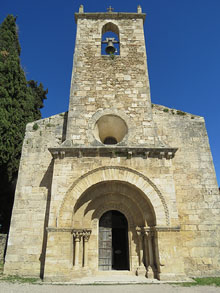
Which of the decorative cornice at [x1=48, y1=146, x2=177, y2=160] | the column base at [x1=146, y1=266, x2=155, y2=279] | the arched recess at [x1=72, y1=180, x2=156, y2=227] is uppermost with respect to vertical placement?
the decorative cornice at [x1=48, y1=146, x2=177, y2=160]

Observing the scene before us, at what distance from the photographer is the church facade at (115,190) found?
22.4 ft

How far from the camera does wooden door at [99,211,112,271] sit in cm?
759

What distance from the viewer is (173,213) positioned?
6.84 meters

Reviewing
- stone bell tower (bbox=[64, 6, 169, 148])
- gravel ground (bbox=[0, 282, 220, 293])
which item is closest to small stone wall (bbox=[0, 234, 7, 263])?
gravel ground (bbox=[0, 282, 220, 293])

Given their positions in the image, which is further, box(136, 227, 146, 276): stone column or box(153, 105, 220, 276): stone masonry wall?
box(153, 105, 220, 276): stone masonry wall

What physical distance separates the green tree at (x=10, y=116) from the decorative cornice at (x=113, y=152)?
15.4ft

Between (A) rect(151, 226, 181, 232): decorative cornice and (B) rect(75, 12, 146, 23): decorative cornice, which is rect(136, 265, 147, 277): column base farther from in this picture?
(B) rect(75, 12, 146, 23): decorative cornice

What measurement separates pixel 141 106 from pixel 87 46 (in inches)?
167

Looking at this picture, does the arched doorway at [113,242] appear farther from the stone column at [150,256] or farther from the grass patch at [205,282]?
the grass patch at [205,282]

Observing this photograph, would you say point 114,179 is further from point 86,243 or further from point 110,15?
point 110,15

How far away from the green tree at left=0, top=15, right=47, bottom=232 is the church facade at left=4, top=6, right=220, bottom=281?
241cm

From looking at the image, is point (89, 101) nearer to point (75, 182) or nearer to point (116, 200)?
point (75, 182)

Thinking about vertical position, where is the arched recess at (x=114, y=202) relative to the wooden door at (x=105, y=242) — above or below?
above

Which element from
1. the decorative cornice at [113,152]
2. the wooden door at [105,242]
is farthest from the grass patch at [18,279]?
the decorative cornice at [113,152]
